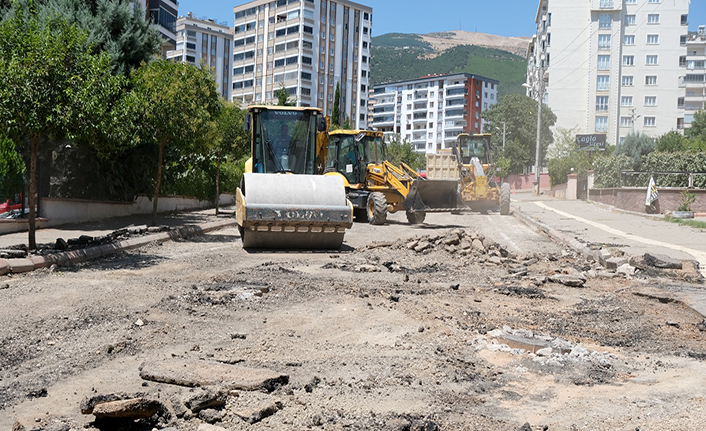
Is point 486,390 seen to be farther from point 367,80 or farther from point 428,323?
point 367,80

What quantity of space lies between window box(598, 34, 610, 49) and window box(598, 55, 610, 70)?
4.20 ft

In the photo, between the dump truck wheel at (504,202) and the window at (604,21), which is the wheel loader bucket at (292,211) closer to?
the dump truck wheel at (504,202)

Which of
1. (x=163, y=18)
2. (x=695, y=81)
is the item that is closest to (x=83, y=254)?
(x=163, y=18)

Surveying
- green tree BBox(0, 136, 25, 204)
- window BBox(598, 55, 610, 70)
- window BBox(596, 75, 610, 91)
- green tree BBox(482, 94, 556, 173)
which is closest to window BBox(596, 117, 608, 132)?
window BBox(596, 75, 610, 91)

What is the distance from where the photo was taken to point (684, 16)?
306 feet

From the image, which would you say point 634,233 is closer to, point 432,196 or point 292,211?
point 432,196

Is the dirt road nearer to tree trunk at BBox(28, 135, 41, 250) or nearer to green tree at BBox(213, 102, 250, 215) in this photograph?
tree trunk at BBox(28, 135, 41, 250)

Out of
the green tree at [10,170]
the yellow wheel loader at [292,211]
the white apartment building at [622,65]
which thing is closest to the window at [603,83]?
the white apartment building at [622,65]

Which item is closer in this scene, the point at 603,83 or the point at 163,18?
the point at 163,18

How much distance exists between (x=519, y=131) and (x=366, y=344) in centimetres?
9341

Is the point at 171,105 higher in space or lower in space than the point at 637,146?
lower

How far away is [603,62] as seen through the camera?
305ft

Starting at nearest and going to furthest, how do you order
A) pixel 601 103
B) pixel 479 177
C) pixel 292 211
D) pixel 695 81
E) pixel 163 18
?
pixel 292 211 → pixel 479 177 → pixel 163 18 → pixel 601 103 → pixel 695 81

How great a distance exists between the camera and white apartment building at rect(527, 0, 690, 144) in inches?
3644
